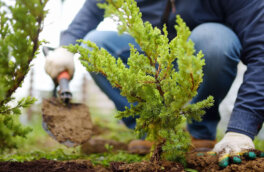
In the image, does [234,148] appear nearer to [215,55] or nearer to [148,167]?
[148,167]

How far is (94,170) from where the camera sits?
1.39m

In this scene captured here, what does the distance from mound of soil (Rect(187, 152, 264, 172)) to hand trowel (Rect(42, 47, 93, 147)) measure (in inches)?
39.6

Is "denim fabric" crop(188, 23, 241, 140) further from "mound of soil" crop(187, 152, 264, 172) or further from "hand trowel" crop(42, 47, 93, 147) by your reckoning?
"hand trowel" crop(42, 47, 93, 147)

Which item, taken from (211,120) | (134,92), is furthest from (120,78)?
(211,120)

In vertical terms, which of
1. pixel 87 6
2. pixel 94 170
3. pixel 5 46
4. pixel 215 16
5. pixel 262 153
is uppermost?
pixel 87 6

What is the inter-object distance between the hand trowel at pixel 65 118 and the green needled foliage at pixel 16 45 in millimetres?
946

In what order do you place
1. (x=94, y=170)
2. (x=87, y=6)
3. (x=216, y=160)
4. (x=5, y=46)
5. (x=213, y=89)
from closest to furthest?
1. (x=5, y=46)
2. (x=94, y=170)
3. (x=216, y=160)
4. (x=213, y=89)
5. (x=87, y=6)

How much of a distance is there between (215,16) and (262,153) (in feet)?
4.61

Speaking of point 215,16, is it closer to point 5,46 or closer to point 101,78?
point 101,78

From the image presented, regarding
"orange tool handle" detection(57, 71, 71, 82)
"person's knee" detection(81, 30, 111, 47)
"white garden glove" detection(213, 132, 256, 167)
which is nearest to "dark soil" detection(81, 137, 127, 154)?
"orange tool handle" detection(57, 71, 71, 82)

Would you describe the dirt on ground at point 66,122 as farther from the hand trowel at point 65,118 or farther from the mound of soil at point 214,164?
the mound of soil at point 214,164

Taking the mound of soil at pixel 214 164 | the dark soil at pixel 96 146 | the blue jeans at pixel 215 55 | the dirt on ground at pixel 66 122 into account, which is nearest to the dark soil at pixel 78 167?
the mound of soil at pixel 214 164

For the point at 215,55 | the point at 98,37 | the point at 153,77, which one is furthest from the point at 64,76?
the point at 215,55

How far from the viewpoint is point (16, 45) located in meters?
1.01
